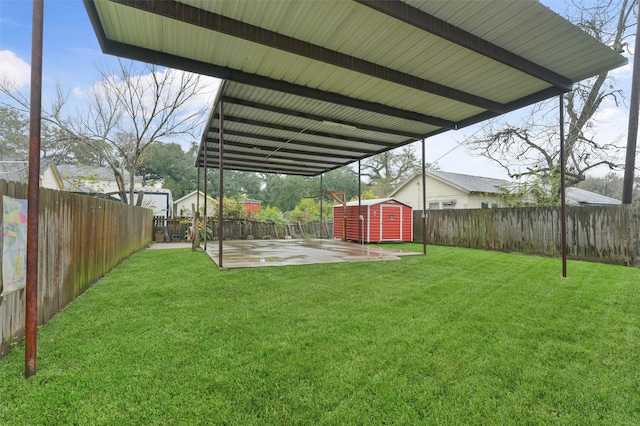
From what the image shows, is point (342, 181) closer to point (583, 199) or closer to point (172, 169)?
point (172, 169)

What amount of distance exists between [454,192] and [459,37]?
13.3 m

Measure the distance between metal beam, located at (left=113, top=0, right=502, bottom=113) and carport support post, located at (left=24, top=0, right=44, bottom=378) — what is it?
57.0 inches

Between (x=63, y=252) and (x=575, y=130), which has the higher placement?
(x=575, y=130)

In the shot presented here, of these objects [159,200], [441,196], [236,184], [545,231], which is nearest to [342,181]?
[236,184]

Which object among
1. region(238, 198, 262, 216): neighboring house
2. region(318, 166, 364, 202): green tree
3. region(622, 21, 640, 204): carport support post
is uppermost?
region(318, 166, 364, 202): green tree

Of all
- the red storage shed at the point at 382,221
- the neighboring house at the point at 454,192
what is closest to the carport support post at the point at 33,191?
the red storage shed at the point at 382,221

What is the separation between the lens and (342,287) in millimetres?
4301

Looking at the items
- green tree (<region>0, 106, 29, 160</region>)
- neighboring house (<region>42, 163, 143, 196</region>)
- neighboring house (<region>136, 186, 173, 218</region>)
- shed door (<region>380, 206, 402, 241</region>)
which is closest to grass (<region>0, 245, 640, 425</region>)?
shed door (<region>380, 206, 402, 241</region>)

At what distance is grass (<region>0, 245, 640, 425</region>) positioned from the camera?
1579 millimetres

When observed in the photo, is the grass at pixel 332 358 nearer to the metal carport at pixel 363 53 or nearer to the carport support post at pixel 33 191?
the carport support post at pixel 33 191

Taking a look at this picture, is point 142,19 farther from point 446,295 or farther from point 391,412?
point 446,295

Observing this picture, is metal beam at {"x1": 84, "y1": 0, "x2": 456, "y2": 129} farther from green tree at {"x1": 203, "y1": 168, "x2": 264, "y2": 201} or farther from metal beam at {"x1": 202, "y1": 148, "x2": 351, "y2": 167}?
green tree at {"x1": 203, "y1": 168, "x2": 264, "y2": 201}

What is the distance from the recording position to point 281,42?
12.6 ft

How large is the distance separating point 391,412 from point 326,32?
13.2ft
